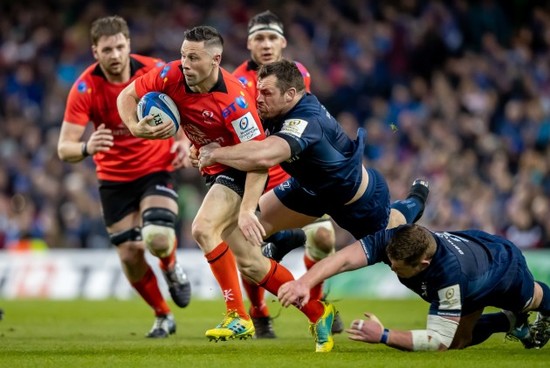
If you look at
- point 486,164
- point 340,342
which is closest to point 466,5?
point 486,164

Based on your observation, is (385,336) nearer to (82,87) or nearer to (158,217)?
(158,217)

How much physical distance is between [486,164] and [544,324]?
33.7ft

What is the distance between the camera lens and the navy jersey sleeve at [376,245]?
307 inches

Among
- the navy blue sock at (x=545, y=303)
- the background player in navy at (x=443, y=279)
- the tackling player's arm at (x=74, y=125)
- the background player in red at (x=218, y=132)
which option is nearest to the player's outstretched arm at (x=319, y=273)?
the background player in navy at (x=443, y=279)

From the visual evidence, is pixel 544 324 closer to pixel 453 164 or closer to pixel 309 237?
pixel 309 237

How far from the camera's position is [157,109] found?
858 cm

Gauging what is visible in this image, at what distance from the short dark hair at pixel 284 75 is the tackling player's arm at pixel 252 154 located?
454 mm

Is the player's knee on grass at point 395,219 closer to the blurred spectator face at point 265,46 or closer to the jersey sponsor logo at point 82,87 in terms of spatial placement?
the blurred spectator face at point 265,46

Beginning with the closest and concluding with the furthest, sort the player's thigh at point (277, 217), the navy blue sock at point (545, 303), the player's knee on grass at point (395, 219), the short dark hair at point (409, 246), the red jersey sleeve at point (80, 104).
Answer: the short dark hair at point (409, 246) → the navy blue sock at point (545, 303) → the player's knee on grass at point (395, 219) → the player's thigh at point (277, 217) → the red jersey sleeve at point (80, 104)

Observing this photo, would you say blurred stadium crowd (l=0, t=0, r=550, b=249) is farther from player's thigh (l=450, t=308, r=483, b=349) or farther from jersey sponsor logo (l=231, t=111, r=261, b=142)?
jersey sponsor logo (l=231, t=111, r=261, b=142)

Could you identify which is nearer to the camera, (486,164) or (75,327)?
(75,327)

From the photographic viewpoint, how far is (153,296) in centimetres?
1086

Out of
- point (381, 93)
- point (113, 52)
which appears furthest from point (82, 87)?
point (381, 93)

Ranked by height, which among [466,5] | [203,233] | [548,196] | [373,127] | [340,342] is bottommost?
[340,342]
